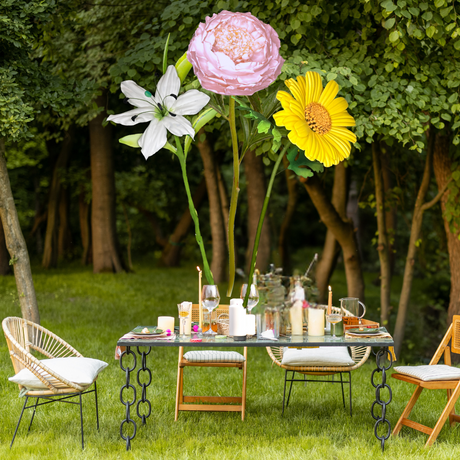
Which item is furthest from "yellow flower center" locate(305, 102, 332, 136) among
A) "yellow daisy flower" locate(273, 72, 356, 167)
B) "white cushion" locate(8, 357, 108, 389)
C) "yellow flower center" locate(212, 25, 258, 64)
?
"white cushion" locate(8, 357, 108, 389)

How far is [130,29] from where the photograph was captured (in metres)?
7.23

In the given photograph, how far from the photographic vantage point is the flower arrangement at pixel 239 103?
3.97 meters

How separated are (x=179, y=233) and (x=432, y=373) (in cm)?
1275

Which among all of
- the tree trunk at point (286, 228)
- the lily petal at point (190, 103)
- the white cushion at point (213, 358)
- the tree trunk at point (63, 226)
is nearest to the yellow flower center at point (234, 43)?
the lily petal at point (190, 103)

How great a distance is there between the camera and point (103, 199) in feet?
42.0

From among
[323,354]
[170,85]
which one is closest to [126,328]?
[323,354]

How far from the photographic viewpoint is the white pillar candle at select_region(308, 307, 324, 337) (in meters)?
3.98

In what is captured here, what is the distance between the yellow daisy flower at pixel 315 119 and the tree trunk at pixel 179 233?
10.9 m

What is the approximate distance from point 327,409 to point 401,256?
1683cm

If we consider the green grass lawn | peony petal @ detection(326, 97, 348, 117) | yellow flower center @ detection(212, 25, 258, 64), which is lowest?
the green grass lawn

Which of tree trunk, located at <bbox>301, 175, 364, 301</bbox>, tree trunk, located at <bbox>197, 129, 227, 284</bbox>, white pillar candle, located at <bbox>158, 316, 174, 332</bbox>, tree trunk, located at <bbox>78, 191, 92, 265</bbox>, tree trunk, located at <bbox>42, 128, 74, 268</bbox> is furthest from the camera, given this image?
tree trunk, located at <bbox>78, 191, 92, 265</bbox>

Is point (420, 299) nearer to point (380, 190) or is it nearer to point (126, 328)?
point (380, 190)

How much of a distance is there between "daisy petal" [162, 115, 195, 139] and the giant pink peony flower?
0.99 ft

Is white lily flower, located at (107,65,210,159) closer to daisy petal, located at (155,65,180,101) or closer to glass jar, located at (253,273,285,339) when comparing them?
daisy petal, located at (155,65,180,101)
